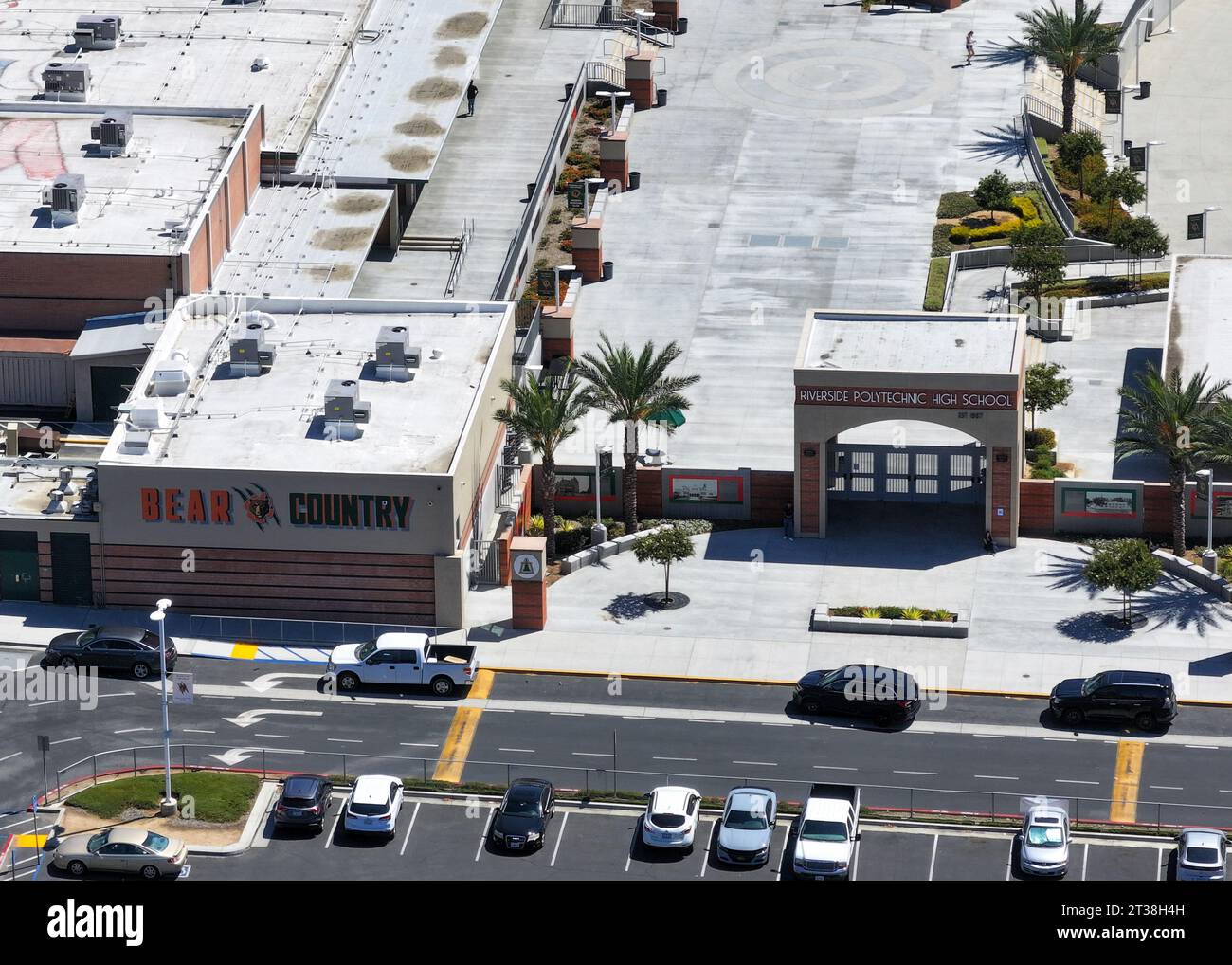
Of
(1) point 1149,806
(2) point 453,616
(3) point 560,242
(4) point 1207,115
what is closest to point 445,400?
(2) point 453,616

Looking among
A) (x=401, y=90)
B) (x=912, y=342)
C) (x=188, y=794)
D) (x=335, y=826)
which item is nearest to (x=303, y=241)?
(x=401, y=90)

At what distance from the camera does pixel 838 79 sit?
484 feet

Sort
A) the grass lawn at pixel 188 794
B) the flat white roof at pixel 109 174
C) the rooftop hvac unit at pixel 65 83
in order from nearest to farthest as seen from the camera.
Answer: the grass lawn at pixel 188 794 < the flat white roof at pixel 109 174 < the rooftop hvac unit at pixel 65 83

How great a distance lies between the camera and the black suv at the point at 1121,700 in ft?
327

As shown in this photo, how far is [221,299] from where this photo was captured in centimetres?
12081

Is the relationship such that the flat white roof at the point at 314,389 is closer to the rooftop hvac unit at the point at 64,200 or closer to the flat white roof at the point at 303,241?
the flat white roof at the point at 303,241

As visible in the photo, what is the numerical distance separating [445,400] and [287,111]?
27.8 meters

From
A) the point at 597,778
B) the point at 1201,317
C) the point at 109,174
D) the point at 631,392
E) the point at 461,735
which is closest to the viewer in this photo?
the point at 597,778

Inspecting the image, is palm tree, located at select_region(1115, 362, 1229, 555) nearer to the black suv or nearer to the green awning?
the black suv

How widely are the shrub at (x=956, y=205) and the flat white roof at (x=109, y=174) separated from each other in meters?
32.8

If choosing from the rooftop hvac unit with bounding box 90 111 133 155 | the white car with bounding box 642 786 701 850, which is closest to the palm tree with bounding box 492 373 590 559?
the white car with bounding box 642 786 701 850

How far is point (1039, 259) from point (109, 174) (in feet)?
135

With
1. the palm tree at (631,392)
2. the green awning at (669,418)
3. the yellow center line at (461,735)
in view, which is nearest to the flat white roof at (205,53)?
the green awning at (669,418)

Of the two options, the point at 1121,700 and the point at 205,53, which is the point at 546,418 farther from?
the point at 205,53
